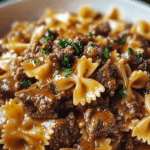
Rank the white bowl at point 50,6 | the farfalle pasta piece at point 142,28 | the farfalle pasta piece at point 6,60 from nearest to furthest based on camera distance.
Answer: the farfalle pasta piece at point 6,60 < the farfalle pasta piece at point 142,28 < the white bowl at point 50,6

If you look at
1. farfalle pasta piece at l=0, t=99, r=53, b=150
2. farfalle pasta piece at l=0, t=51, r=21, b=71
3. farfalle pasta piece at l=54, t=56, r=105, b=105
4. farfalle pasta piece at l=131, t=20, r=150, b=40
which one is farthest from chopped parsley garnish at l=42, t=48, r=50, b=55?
farfalle pasta piece at l=131, t=20, r=150, b=40

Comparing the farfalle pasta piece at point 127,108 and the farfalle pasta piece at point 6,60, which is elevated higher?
the farfalle pasta piece at point 6,60

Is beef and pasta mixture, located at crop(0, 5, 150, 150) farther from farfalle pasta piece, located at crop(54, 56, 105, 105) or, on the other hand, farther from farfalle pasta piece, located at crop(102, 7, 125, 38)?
farfalle pasta piece, located at crop(102, 7, 125, 38)

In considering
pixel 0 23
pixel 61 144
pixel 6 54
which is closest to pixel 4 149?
pixel 61 144

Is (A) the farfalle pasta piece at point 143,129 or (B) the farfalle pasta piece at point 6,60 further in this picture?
(B) the farfalle pasta piece at point 6,60

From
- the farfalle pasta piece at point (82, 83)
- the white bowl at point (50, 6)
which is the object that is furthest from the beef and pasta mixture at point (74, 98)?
the white bowl at point (50, 6)

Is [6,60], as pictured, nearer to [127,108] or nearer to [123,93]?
[123,93]

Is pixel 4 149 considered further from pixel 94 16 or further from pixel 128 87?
pixel 94 16

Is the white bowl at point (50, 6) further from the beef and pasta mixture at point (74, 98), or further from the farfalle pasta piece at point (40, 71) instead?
the farfalle pasta piece at point (40, 71)
